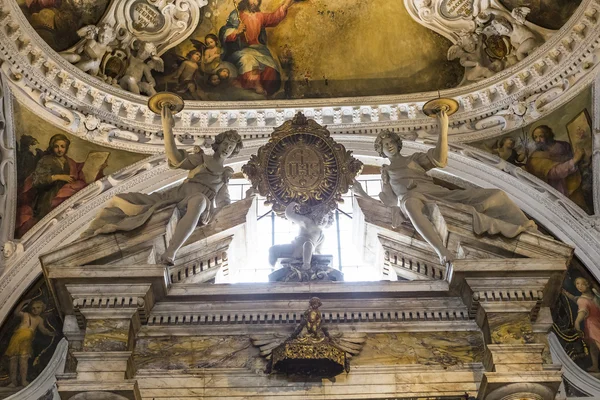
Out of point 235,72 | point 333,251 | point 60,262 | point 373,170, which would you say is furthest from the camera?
point 235,72

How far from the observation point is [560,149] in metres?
15.3

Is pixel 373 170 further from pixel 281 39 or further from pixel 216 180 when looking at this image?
pixel 216 180

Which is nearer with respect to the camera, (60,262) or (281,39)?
(60,262)

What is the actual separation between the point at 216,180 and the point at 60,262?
7.12 ft

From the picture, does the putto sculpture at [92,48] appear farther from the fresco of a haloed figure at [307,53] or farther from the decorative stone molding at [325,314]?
the decorative stone molding at [325,314]

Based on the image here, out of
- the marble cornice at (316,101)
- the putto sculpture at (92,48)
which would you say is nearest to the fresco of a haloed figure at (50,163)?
the marble cornice at (316,101)

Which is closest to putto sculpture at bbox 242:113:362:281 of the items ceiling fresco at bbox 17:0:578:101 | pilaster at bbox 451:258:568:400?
pilaster at bbox 451:258:568:400

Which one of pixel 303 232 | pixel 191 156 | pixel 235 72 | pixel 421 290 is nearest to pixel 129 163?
pixel 235 72

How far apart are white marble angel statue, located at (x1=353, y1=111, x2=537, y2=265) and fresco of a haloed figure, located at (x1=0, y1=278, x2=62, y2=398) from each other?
439 centimetres

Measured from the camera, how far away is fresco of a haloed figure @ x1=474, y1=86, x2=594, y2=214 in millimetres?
14852

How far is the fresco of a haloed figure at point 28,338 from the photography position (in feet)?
42.0

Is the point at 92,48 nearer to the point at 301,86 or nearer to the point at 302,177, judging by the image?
the point at 301,86

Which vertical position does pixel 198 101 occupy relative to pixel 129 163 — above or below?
above

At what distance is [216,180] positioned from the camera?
38.6 ft
